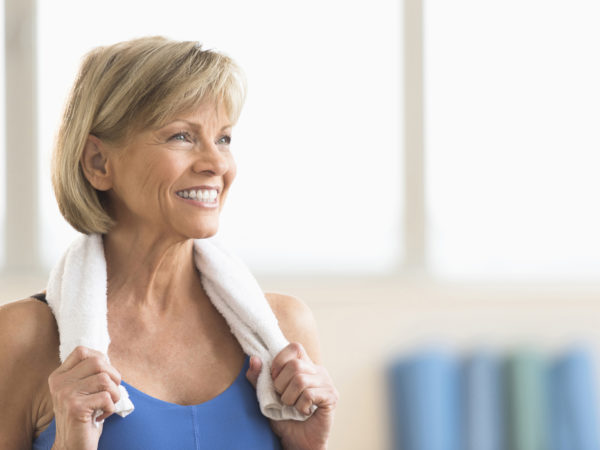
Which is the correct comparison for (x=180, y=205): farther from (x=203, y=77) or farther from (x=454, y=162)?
(x=454, y=162)

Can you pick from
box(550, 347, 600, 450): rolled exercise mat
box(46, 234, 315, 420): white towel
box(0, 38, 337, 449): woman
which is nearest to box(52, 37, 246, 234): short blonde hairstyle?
box(0, 38, 337, 449): woman

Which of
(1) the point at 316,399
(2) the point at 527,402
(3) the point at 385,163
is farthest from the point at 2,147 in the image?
(1) the point at 316,399

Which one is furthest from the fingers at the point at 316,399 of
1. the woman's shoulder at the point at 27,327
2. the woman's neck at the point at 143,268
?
the woman's shoulder at the point at 27,327

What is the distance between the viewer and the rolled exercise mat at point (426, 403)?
10.4 feet

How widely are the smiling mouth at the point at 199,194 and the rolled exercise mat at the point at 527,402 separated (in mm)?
2208

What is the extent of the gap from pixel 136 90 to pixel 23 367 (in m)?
0.45

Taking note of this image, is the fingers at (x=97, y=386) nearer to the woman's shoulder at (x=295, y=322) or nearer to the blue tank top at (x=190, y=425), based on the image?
the blue tank top at (x=190, y=425)

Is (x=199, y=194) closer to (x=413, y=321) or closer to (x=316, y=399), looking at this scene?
(x=316, y=399)

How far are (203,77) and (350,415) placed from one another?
218 cm

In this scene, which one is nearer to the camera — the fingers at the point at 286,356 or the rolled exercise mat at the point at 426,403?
the fingers at the point at 286,356

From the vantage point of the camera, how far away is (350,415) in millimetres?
3219

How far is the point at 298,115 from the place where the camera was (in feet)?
11.0

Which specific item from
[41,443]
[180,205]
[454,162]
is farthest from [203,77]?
[454,162]

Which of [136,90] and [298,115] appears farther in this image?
[298,115]
